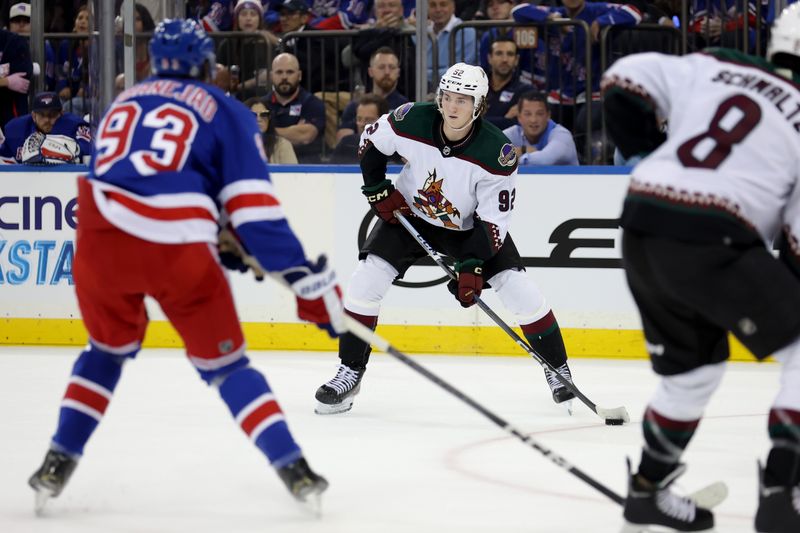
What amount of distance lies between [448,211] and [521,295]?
16.3 inches

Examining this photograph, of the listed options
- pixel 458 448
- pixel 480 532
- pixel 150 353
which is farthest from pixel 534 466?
pixel 150 353

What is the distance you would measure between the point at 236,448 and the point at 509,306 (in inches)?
51.2

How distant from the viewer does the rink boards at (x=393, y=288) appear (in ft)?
20.6

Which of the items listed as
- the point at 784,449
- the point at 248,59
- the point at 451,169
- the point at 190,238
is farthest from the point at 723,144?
the point at 248,59

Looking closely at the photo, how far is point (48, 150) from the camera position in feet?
21.7

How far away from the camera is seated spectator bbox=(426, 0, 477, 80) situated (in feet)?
21.8

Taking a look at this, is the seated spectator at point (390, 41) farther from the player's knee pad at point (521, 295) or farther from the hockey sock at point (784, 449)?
the hockey sock at point (784, 449)

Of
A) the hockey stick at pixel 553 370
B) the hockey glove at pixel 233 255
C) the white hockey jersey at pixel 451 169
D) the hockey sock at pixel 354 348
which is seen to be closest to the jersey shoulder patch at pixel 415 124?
the white hockey jersey at pixel 451 169

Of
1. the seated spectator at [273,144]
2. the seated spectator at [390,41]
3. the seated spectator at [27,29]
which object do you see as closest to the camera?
the seated spectator at [273,144]

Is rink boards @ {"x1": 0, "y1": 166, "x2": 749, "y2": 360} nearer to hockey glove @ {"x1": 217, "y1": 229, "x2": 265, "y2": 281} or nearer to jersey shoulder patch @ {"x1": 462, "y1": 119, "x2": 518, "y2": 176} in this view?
jersey shoulder patch @ {"x1": 462, "y1": 119, "x2": 518, "y2": 176}

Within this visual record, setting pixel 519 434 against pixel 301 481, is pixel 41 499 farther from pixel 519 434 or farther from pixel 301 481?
pixel 519 434

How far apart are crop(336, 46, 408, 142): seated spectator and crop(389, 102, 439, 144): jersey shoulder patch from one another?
6.31 ft

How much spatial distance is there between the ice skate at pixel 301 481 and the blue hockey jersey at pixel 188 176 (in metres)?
0.48

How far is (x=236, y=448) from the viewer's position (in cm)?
405
